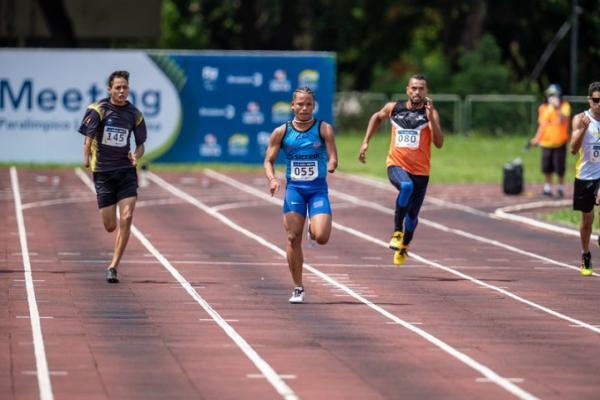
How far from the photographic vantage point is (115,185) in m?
17.4

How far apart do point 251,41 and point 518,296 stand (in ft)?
172

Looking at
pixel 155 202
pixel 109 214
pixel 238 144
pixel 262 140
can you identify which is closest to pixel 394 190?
pixel 155 202

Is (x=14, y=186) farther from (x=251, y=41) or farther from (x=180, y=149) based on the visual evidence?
(x=251, y=41)

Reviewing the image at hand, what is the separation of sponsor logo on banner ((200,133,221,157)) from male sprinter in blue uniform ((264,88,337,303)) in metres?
25.3

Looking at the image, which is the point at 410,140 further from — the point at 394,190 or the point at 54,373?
the point at 394,190

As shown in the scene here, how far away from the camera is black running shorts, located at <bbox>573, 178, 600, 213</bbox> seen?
18.3 m

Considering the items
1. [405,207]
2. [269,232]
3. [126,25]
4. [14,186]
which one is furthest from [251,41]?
[405,207]

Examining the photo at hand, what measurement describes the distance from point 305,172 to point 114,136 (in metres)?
2.79

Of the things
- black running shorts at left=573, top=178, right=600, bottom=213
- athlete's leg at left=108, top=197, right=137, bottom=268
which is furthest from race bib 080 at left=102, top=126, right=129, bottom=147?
black running shorts at left=573, top=178, right=600, bottom=213

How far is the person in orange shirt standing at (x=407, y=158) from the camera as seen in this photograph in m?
18.5

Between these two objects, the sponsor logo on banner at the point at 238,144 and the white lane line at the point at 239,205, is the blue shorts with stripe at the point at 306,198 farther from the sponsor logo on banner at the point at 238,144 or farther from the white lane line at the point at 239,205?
the sponsor logo on banner at the point at 238,144

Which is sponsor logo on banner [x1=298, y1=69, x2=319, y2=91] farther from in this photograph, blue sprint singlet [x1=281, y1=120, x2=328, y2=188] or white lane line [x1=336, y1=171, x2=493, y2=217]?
blue sprint singlet [x1=281, y1=120, x2=328, y2=188]

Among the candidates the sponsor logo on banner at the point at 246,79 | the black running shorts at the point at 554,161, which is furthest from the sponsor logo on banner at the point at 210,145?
the black running shorts at the point at 554,161

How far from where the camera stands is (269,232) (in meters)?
24.4
